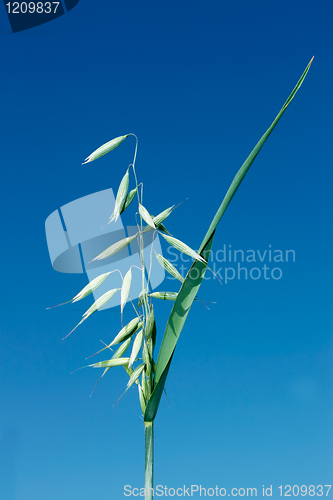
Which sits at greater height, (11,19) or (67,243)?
(11,19)

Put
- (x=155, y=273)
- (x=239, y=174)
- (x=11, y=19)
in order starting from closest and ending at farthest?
1. (x=239, y=174)
2. (x=155, y=273)
3. (x=11, y=19)

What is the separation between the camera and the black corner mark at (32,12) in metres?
0.80

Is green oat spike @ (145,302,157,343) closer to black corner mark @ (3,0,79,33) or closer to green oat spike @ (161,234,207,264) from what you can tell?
green oat spike @ (161,234,207,264)

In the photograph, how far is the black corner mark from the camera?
2.62ft

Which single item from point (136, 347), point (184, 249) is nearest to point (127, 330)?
point (136, 347)

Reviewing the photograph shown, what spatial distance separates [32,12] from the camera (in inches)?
31.9

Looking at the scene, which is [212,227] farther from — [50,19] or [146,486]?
[50,19]

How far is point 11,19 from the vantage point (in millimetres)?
833

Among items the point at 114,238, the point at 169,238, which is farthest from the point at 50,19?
the point at 169,238

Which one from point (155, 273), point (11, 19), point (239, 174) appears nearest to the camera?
point (239, 174)

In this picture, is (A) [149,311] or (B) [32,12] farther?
(B) [32,12]

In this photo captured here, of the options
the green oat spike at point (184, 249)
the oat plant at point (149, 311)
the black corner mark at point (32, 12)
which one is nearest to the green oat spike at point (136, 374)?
the oat plant at point (149, 311)

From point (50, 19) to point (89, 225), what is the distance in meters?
0.49

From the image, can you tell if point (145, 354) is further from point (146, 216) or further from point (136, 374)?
point (146, 216)
